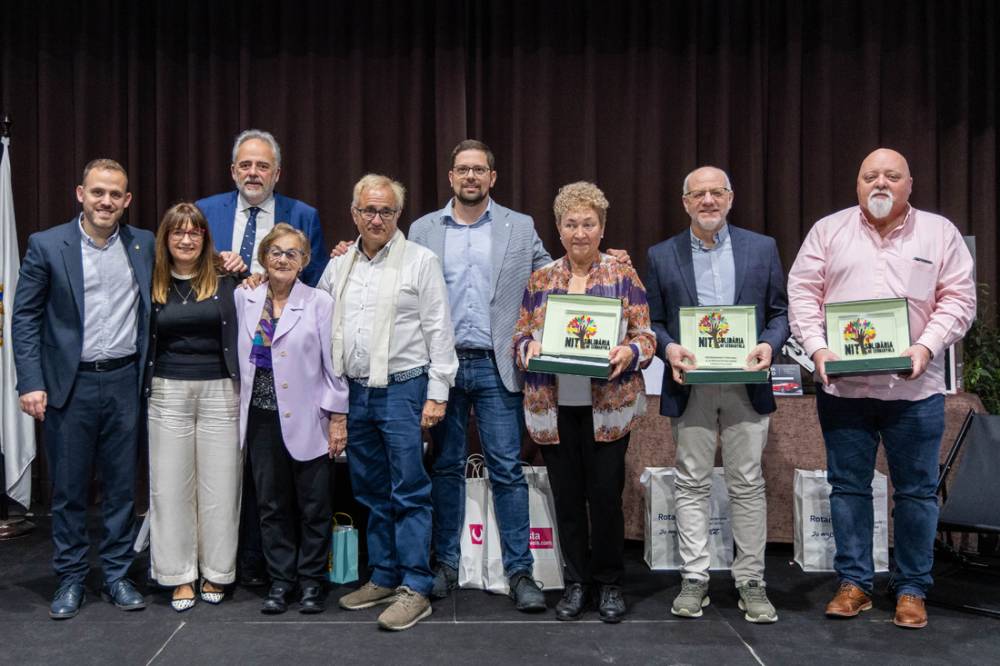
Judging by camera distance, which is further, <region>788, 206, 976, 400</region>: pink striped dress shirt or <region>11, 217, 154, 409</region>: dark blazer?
<region>11, 217, 154, 409</region>: dark blazer

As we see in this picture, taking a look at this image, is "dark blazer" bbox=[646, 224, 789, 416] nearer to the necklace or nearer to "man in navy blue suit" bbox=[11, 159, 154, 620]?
the necklace

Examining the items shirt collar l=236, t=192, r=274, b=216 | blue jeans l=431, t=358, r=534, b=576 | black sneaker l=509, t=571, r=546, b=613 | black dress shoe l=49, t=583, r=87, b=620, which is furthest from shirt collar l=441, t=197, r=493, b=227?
black dress shoe l=49, t=583, r=87, b=620

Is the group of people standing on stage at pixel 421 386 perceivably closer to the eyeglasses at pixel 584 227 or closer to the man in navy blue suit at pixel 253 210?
the eyeglasses at pixel 584 227

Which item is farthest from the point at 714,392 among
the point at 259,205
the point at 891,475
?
the point at 259,205

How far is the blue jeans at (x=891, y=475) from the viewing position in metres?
3.00

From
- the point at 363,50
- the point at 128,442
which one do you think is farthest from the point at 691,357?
the point at 363,50

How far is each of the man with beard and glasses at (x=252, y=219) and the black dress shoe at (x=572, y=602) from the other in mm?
1238

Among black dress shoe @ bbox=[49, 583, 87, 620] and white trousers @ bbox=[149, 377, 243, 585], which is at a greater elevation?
white trousers @ bbox=[149, 377, 243, 585]

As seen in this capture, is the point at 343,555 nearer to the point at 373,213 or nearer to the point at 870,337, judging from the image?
the point at 373,213

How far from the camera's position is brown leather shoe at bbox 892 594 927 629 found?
2996 mm

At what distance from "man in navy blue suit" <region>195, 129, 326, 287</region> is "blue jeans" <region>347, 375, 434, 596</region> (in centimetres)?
74

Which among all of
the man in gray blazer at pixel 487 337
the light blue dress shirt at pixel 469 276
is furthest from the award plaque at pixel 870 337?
the light blue dress shirt at pixel 469 276

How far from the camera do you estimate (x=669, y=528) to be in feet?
12.4

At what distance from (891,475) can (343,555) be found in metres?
2.13
